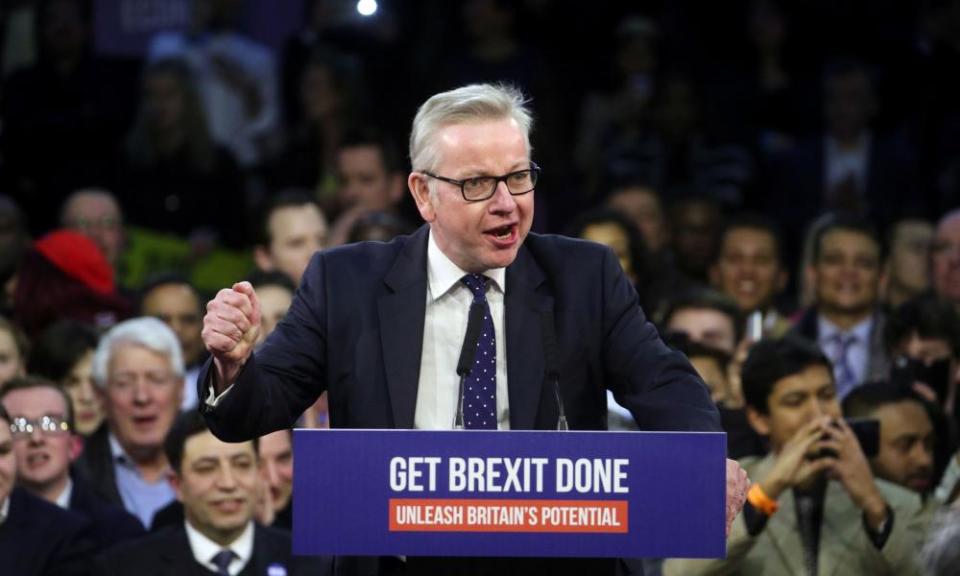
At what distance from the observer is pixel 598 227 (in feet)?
24.0

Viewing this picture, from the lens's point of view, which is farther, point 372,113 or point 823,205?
point 372,113

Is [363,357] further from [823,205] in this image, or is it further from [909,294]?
[823,205]

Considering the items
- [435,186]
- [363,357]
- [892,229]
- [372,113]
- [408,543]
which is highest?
[372,113]

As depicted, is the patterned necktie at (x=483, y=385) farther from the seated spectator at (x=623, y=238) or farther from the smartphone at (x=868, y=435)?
the seated spectator at (x=623, y=238)

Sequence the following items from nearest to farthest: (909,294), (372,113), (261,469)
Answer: (261,469) < (909,294) < (372,113)

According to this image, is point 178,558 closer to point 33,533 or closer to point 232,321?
point 33,533

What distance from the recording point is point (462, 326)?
11.7 ft

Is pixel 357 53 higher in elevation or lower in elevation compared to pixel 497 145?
higher

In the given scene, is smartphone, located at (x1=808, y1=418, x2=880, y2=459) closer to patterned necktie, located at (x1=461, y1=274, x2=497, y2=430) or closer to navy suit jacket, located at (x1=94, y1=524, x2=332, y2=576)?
navy suit jacket, located at (x1=94, y1=524, x2=332, y2=576)

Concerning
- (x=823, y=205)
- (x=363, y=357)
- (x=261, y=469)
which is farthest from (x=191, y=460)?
(x=823, y=205)

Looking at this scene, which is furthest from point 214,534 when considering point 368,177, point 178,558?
point 368,177

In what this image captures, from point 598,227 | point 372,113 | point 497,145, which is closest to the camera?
point 497,145

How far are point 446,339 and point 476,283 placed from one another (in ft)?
0.41

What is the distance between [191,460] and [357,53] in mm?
4771
